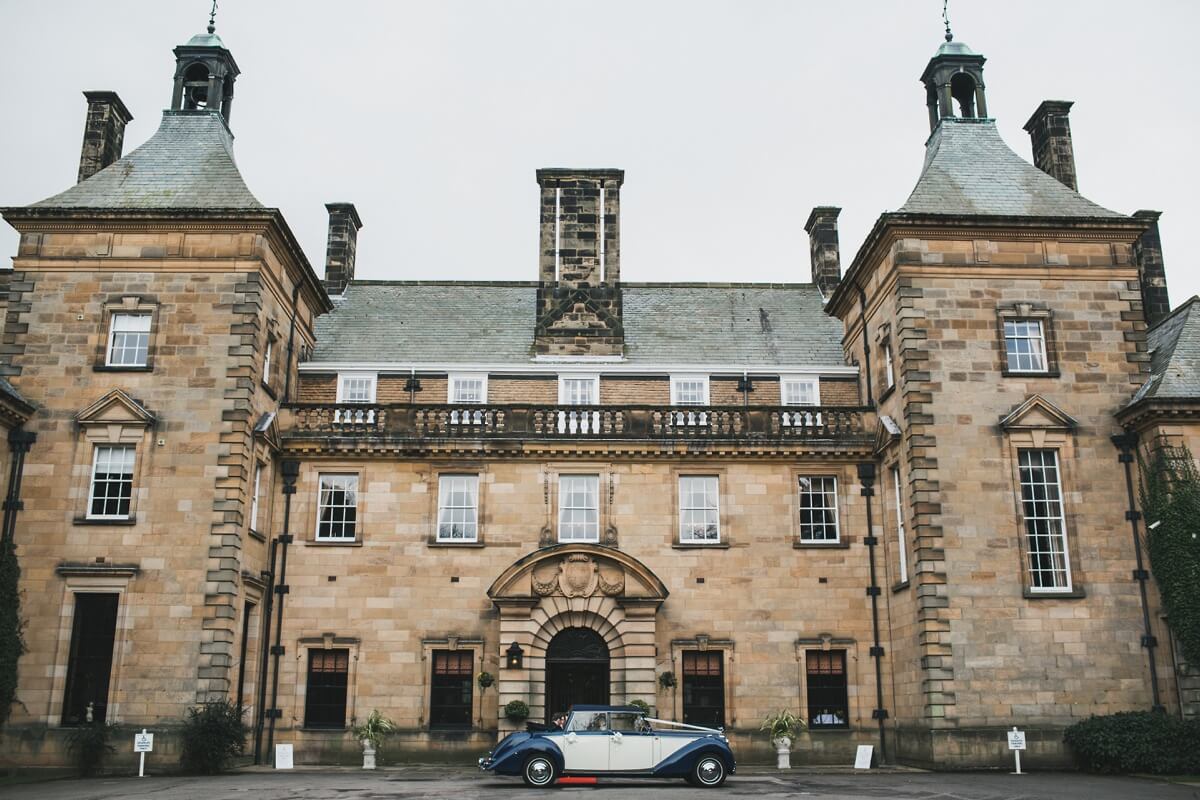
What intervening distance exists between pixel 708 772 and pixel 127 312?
16.7 metres

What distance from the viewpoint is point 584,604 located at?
24531mm

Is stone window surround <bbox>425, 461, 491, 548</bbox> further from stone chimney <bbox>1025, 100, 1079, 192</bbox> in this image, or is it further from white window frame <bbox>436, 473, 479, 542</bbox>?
stone chimney <bbox>1025, 100, 1079, 192</bbox>

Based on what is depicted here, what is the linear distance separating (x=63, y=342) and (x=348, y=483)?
24.0ft

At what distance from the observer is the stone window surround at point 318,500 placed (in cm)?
2555

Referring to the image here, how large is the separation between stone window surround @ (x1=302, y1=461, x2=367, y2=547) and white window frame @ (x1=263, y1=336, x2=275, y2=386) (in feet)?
7.97

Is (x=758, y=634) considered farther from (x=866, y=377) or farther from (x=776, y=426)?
(x=866, y=377)

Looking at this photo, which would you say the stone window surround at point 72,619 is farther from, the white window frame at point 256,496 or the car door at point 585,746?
the car door at point 585,746

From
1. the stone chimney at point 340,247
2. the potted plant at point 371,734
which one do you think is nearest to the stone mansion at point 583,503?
the potted plant at point 371,734

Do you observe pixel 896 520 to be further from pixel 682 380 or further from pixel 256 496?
pixel 256 496

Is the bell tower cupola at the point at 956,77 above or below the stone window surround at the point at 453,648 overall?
above

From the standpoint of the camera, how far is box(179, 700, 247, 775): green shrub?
21.1 meters

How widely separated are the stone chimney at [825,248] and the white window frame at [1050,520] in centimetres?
1145

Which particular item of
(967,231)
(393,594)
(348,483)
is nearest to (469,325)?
(348,483)

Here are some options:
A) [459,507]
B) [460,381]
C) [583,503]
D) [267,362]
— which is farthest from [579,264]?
[267,362]
